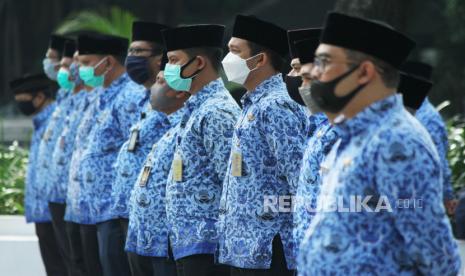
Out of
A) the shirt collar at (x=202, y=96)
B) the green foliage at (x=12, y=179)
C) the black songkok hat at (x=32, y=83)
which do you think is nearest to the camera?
the shirt collar at (x=202, y=96)

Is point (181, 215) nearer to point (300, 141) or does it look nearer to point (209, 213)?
point (209, 213)

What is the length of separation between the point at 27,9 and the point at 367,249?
27.7m

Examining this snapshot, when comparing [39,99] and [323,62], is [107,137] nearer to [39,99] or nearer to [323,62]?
[39,99]

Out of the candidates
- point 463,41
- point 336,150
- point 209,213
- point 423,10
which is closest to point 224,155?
point 209,213

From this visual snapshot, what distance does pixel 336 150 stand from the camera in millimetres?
4543

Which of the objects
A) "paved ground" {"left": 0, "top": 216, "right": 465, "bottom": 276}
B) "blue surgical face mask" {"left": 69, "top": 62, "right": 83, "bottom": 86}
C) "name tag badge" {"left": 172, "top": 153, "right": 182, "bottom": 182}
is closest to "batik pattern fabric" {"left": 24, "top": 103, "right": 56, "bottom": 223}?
"paved ground" {"left": 0, "top": 216, "right": 465, "bottom": 276}

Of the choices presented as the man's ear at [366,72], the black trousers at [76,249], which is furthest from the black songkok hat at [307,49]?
the black trousers at [76,249]

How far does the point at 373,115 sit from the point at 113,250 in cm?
413

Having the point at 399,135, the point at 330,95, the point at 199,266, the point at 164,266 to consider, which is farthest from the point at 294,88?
the point at 399,135

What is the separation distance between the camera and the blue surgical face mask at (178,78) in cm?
697

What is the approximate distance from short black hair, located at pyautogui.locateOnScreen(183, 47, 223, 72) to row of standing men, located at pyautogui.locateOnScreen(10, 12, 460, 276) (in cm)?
1

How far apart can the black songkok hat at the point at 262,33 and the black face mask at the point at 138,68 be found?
1893mm

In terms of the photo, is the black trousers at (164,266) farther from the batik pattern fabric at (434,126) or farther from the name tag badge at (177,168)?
the batik pattern fabric at (434,126)

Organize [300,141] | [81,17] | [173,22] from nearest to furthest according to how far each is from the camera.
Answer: [300,141] < [81,17] < [173,22]
